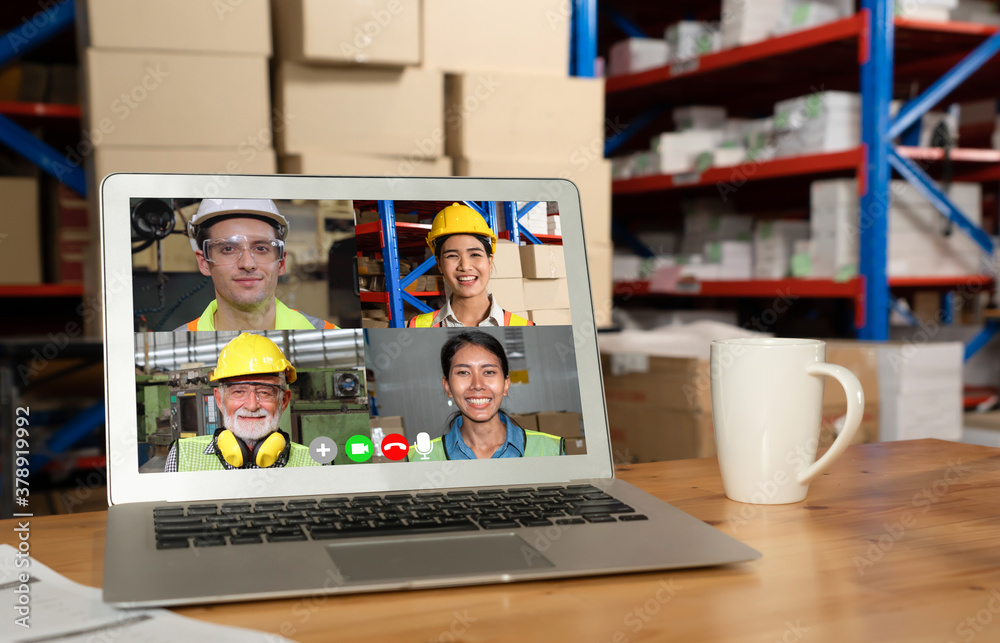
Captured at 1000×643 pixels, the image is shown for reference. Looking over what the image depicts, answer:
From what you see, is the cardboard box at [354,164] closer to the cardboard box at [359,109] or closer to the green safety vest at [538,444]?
the cardboard box at [359,109]

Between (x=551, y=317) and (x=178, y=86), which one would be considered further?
(x=178, y=86)

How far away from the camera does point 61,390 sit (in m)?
2.80

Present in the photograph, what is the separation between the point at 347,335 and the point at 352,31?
4.59 ft

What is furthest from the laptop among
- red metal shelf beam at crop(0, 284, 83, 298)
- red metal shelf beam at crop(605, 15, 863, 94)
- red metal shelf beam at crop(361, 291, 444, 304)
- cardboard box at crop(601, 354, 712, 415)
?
red metal shelf beam at crop(0, 284, 83, 298)

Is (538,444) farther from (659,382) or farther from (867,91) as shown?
(867,91)

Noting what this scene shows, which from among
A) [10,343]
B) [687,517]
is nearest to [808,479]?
[687,517]

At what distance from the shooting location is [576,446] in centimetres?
67

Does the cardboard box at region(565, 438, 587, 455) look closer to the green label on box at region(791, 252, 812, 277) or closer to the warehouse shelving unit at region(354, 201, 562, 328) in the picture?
the warehouse shelving unit at region(354, 201, 562, 328)

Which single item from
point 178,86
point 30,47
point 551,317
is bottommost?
point 551,317

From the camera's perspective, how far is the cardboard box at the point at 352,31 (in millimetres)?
1854

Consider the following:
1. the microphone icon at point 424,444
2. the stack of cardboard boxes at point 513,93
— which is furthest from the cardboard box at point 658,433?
the microphone icon at point 424,444

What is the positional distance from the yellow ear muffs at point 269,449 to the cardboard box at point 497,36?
152 centimetres

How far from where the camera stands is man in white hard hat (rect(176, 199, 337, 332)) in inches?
25.5

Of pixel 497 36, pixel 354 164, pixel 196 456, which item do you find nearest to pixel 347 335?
pixel 196 456
